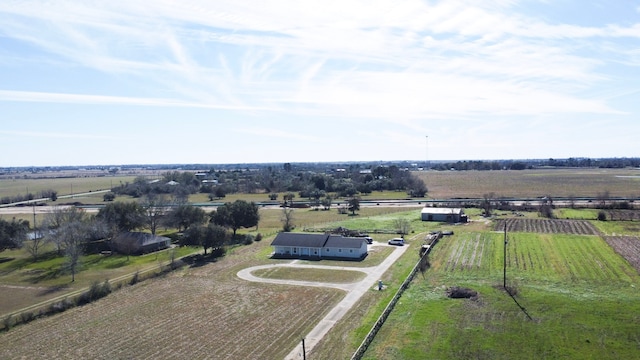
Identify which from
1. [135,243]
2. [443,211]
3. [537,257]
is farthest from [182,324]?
[443,211]

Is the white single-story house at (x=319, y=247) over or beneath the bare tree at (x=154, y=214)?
beneath

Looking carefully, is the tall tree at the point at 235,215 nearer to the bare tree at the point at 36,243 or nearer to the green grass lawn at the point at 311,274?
the green grass lawn at the point at 311,274

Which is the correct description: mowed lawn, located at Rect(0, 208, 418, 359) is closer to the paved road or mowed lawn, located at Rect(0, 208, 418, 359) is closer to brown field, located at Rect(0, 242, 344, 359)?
brown field, located at Rect(0, 242, 344, 359)

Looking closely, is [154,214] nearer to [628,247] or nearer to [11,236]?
[11,236]

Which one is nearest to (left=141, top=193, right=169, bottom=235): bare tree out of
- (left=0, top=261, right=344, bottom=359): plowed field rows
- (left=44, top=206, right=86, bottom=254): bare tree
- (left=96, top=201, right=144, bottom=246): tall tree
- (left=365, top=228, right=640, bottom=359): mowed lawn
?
(left=96, top=201, right=144, bottom=246): tall tree

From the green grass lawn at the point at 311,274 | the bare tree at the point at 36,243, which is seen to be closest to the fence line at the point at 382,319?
the green grass lawn at the point at 311,274

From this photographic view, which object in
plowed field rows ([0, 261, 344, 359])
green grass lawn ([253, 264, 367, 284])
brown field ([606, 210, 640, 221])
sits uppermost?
brown field ([606, 210, 640, 221])

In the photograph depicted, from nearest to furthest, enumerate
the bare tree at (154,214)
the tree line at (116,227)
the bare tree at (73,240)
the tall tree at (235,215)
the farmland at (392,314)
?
the farmland at (392,314) < the bare tree at (73,240) < the tree line at (116,227) < the tall tree at (235,215) < the bare tree at (154,214)
